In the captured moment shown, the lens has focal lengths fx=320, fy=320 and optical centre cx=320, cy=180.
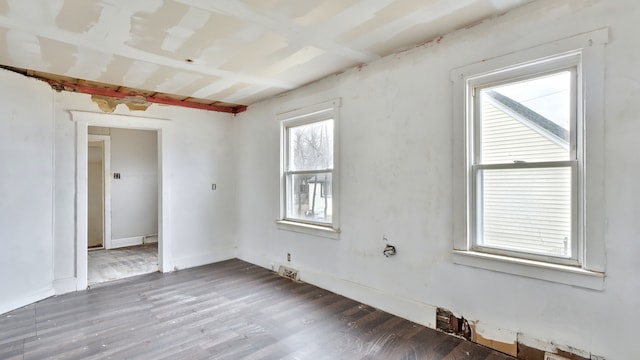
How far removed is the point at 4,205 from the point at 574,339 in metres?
5.24

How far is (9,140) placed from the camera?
3.40m

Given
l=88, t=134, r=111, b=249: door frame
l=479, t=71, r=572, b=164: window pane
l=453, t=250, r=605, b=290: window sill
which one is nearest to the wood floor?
l=453, t=250, r=605, b=290: window sill

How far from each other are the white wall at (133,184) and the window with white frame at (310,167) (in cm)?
403

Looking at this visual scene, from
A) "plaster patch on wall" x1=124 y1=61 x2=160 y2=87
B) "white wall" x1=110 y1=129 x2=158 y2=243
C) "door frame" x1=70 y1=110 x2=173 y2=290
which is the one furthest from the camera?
"white wall" x1=110 y1=129 x2=158 y2=243

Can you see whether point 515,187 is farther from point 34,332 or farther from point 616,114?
point 34,332

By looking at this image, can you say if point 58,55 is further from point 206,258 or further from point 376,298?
point 376,298

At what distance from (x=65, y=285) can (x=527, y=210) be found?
503 cm

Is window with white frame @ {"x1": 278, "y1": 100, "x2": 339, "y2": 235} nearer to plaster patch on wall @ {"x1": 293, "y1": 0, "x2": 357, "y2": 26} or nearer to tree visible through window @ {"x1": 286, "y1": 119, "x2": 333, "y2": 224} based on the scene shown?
tree visible through window @ {"x1": 286, "y1": 119, "x2": 333, "y2": 224}

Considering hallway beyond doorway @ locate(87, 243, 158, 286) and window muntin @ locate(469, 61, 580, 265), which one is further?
hallway beyond doorway @ locate(87, 243, 158, 286)

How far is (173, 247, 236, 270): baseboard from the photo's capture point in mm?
4941

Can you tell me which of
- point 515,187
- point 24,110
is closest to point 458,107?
point 515,187

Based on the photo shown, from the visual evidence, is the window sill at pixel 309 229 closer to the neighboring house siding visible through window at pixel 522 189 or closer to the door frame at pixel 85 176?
the neighboring house siding visible through window at pixel 522 189

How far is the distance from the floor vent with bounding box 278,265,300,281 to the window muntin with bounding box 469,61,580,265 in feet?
7.97

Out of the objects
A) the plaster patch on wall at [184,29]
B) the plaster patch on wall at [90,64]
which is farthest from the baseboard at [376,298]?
the plaster patch on wall at [90,64]
